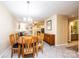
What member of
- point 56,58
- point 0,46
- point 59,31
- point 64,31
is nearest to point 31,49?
point 56,58

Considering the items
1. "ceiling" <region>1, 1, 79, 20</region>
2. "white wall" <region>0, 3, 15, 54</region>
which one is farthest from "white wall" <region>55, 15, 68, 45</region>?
"white wall" <region>0, 3, 15, 54</region>

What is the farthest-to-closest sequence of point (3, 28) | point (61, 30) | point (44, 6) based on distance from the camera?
1. point (61, 30)
2. point (44, 6)
3. point (3, 28)

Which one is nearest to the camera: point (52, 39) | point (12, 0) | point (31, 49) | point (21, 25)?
point (31, 49)

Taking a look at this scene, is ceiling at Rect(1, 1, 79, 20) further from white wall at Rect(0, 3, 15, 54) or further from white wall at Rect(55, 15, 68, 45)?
white wall at Rect(55, 15, 68, 45)

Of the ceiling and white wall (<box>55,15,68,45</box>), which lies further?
white wall (<box>55,15,68,45</box>)

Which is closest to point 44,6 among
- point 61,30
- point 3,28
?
point 3,28

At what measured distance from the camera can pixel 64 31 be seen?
6027 millimetres

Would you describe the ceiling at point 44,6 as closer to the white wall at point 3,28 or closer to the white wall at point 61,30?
the white wall at point 3,28

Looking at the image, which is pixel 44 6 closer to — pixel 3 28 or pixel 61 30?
pixel 3 28

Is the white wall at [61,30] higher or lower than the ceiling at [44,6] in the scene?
lower

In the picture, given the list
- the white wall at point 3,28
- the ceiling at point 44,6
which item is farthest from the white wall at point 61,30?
the white wall at point 3,28

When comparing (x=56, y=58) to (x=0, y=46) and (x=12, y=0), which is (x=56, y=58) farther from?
(x=12, y=0)

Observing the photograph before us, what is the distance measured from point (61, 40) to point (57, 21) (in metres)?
1.53

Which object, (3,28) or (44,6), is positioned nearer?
(3,28)
